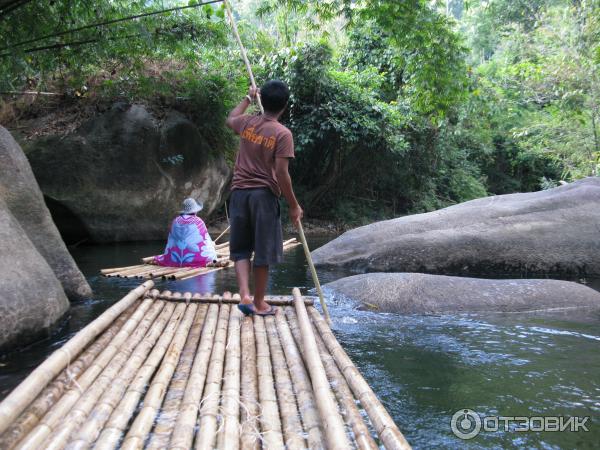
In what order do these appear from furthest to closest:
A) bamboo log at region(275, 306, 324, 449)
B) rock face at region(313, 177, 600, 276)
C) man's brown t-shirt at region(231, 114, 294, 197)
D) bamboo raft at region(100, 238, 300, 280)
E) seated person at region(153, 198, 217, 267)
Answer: seated person at region(153, 198, 217, 267)
rock face at region(313, 177, 600, 276)
bamboo raft at region(100, 238, 300, 280)
man's brown t-shirt at region(231, 114, 294, 197)
bamboo log at region(275, 306, 324, 449)

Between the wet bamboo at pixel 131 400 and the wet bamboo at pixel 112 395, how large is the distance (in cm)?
2

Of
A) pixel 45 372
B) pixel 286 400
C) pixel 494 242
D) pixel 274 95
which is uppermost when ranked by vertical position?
pixel 274 95

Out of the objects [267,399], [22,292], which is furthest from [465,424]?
[22,292]

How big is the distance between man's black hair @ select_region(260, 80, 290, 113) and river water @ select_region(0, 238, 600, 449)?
1.91 metres

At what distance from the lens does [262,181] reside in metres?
3.92

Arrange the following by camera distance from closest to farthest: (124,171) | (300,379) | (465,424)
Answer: (300,379)
(465,424)
(124,171)

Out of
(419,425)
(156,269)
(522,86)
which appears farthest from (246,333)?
(522,86)

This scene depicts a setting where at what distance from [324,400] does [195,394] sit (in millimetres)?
646

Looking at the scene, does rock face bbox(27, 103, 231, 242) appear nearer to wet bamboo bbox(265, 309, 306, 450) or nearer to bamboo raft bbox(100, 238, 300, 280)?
bamboo raft bbox(100, 238, 300, 280)

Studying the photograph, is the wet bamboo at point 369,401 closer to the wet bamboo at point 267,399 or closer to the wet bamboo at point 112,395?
the wet bamboo at point 267,399

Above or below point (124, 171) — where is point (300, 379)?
below

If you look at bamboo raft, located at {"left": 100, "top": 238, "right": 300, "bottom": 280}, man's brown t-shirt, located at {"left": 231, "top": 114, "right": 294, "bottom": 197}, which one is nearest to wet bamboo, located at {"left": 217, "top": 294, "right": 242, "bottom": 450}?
man's brown t-shirt, located at {"left": 231, "top": 114, "right": 294, "bottom": 197}

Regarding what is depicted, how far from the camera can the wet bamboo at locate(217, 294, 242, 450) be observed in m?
2.17

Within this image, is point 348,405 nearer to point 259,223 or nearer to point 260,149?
point 259,223
